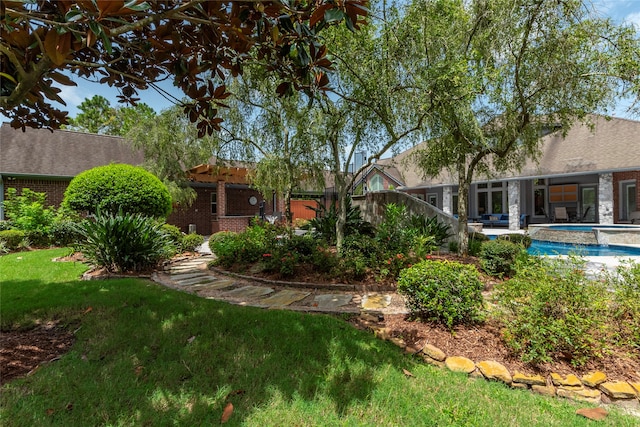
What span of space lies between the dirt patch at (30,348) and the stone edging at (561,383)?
390cm

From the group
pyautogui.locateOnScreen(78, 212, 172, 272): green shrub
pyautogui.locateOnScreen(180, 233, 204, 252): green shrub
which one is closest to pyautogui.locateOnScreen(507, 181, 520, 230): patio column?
pyautogui.locateOnScreen(180, 233, 204, 252): green shrub

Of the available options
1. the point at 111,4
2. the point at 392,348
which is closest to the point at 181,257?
the point at 392,348

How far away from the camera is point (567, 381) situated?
108 inches

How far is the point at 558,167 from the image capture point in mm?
15711

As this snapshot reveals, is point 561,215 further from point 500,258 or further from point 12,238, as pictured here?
point 12,238

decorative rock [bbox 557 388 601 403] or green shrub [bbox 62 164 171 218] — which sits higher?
green shrub [bbox 62 164 171 218]

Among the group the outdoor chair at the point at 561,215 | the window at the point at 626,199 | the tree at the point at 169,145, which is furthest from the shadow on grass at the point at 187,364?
the outdoor chair at the point at 561,215

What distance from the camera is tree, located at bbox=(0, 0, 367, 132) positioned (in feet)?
5.92

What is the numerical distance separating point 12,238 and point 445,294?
515 inches

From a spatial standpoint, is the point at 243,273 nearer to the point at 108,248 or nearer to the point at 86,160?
the point at 108,248

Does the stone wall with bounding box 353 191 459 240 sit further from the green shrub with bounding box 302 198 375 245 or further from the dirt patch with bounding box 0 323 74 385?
the dirt patch with bounding box 0 323 74 385

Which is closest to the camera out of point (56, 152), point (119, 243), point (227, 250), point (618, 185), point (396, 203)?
point (119, 243)

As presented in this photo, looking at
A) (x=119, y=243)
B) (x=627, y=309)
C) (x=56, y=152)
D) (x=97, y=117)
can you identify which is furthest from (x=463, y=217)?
(x=97, y=117)

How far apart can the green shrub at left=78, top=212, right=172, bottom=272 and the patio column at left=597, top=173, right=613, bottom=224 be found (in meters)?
19.4
